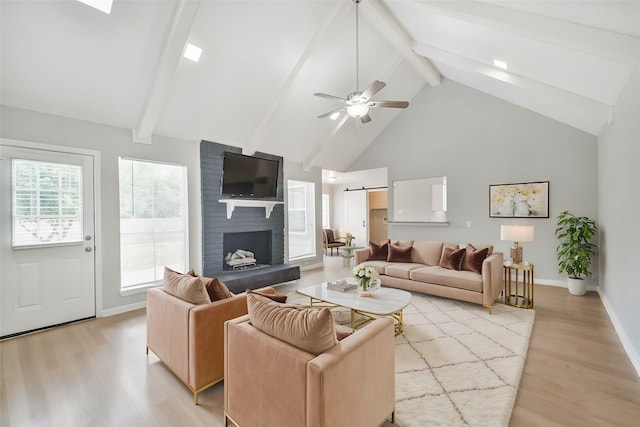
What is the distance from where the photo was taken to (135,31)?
9.75 feet

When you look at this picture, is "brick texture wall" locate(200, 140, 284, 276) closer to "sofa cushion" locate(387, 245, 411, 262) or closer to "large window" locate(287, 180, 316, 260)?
"large window" locate(287, 180, 316, 260)

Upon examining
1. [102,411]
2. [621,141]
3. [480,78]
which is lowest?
[102,411]

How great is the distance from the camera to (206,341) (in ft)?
6.73

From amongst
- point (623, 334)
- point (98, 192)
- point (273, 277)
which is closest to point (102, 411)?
point (98, 192)

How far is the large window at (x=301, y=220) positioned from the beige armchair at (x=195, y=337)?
14.7ft

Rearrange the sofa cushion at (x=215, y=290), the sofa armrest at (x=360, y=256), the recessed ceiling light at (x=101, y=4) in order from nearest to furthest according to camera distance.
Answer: the sofa cushion at (x=215, y=290) < the recessed ceiling light at (x=101, y=4) < the sofa armrest at (x=360, y=256)

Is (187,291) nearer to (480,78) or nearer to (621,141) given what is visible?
(621,141)

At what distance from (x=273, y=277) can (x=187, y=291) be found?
114 inches

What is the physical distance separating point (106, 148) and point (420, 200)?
5832 mm

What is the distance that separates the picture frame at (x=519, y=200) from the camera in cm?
495

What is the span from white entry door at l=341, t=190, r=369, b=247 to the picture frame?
4.68 meters

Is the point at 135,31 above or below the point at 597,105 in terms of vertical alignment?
above

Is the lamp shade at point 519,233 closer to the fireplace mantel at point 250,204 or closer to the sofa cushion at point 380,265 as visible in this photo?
the sofa cushion at point 380,265

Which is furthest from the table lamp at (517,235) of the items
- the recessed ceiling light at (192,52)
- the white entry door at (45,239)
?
the white entry door at (45,239)
